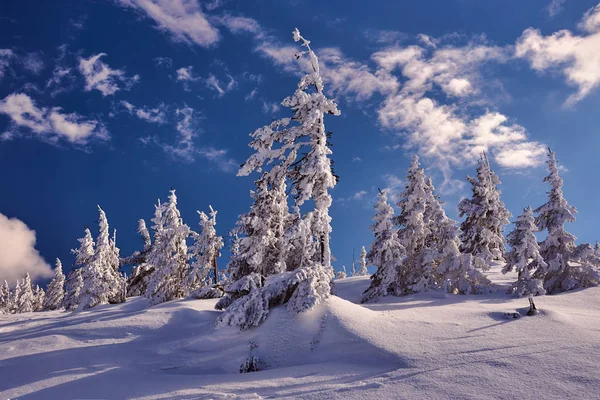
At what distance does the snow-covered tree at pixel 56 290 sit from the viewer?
220ft

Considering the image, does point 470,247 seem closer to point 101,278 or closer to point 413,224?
point 413,224

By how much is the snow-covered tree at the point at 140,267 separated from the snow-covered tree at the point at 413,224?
26.8 meters

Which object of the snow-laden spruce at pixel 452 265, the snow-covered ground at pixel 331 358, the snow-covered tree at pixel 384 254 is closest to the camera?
the snow-covered ground at pixel 331 358

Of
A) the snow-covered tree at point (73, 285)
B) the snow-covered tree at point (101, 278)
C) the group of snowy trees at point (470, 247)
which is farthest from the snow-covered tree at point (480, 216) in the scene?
the snow-covered tree at point (73, 285)

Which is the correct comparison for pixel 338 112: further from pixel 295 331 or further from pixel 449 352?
pixel 449 352

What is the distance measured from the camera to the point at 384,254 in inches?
1061

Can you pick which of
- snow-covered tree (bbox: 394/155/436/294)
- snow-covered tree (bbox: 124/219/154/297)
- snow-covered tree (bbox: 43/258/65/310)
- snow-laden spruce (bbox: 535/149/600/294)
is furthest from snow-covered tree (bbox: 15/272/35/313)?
snow-laden spruce (bbox: 535/149/600/294)

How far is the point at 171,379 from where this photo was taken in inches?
337

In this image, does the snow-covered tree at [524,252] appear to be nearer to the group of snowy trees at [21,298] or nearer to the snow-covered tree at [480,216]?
the snow-covered tree at [480,216]

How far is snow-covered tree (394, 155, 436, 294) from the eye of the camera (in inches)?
1087

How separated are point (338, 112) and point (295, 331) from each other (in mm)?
10998

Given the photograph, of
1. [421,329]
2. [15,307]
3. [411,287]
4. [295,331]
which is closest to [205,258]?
[411,287]

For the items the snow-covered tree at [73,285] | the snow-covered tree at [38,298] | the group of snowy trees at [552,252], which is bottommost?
the snow-covered tree at [38,298]

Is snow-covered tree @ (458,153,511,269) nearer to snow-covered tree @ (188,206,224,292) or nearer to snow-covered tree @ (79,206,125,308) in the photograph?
snow-covered tree @ (188,206,224,292)
